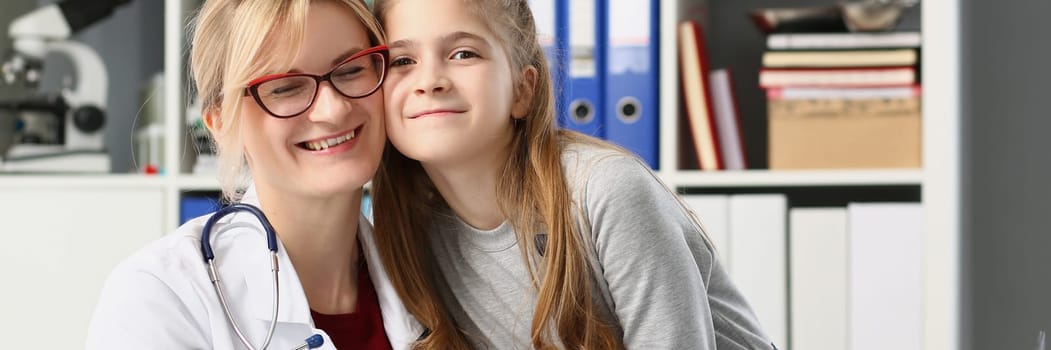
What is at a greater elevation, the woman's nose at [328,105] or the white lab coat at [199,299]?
the woman's nose at [328,105]

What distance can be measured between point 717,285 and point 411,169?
440mm

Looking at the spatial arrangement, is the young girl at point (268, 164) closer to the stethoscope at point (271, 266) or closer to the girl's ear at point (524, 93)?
the stethoscope at point (271, 266)

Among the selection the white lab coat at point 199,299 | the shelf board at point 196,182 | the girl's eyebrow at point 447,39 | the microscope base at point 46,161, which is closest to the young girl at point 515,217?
the girl's eyebrow at point 447,39

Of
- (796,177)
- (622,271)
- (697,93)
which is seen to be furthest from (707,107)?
(622,271)

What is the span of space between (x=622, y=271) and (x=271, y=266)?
41cm

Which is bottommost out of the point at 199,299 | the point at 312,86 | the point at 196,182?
the point at 199,299

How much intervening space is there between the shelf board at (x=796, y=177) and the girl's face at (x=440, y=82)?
Answer: 843mm

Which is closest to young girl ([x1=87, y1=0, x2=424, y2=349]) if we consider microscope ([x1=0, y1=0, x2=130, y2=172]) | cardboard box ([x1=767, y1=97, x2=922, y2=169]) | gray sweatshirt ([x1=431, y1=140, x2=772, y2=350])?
gray sweatshirt ([x1=431, y1=140, x2=772, y2=350])

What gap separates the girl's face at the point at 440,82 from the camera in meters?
1.25

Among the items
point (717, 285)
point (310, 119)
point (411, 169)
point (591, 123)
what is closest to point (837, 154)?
point (591, 123)

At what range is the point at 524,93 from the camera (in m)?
1.38

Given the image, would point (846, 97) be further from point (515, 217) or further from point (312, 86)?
point (312, 86)

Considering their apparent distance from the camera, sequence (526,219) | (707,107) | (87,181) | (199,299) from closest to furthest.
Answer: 1. (199,299)
2. (526,219)
3. (707,107)
4. (87,181)

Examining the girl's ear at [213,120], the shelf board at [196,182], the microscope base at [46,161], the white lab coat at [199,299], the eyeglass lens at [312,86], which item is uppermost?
the eyeglass lens at [312,86]
